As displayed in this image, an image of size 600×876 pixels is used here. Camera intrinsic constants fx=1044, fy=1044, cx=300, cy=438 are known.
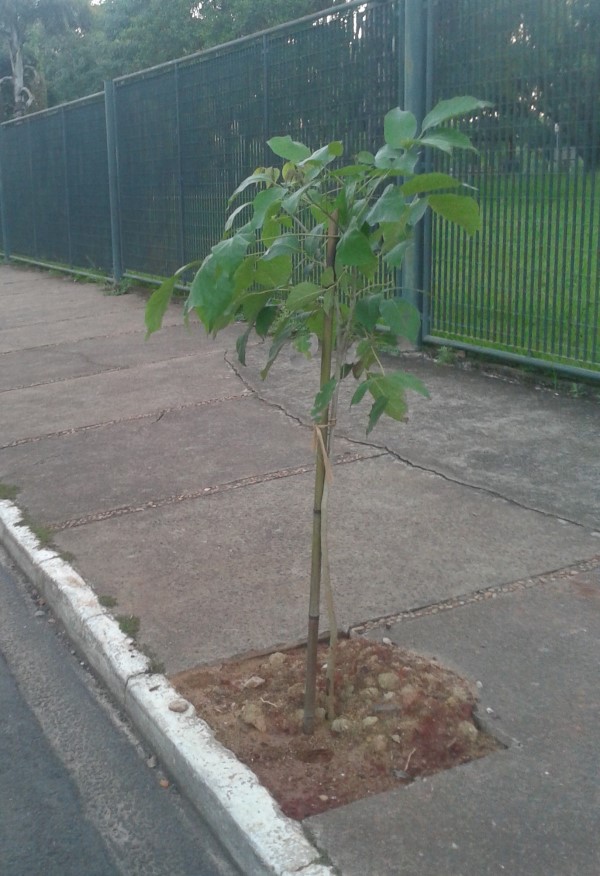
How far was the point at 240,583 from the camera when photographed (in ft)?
15.5

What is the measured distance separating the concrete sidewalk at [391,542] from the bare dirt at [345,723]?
0.34 ft

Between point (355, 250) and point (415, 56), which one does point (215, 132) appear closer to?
point (415, 56)

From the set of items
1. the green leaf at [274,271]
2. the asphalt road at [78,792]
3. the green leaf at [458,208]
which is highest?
the green leaf at [458,208]

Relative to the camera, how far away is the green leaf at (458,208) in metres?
2.87

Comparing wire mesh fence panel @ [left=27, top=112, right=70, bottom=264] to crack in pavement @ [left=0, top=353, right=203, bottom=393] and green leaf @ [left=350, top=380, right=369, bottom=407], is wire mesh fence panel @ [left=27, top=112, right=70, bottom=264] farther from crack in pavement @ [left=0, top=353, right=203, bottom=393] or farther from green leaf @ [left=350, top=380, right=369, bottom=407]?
green leaf @ [left=350, top=380, right=369, bottom=407]

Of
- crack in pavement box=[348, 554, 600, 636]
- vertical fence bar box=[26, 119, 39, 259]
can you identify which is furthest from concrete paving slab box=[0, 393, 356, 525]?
vertical fence bar box=[26, 119, 39, 259]

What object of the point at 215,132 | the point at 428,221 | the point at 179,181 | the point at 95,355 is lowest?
the point at 95,355

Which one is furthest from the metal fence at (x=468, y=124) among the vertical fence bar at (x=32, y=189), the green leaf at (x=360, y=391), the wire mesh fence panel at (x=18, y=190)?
the wire mesh fence panel at (x=18, y=190)

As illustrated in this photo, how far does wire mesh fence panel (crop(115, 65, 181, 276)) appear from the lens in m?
12.5

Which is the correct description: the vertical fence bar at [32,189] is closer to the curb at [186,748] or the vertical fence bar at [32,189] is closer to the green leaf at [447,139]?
the curb at [186,748]

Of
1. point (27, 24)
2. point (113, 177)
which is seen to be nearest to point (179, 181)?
point (113, 177)

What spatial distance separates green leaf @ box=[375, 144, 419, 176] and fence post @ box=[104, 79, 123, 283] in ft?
38.6

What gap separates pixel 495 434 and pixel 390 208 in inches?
155

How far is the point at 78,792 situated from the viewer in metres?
3.49
